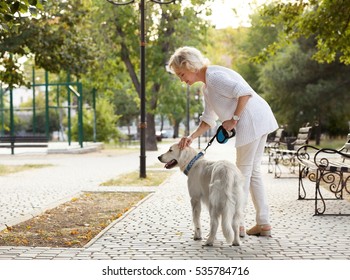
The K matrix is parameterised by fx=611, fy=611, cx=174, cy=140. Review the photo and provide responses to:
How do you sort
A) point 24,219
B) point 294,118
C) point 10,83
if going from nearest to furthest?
1. point 24,219
2. point 10,83
3. point 294,118

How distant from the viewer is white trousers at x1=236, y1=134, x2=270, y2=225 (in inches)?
261

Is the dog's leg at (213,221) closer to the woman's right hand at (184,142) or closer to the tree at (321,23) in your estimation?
the woman's right hand at (184,142)

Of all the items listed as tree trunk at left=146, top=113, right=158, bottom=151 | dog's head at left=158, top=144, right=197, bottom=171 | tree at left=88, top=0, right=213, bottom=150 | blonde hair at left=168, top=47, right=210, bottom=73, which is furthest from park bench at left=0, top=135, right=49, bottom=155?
blonde hair at left=168, top=47, right=210, bottom=73

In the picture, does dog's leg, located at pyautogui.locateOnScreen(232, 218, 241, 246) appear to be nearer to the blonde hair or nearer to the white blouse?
the white blouse

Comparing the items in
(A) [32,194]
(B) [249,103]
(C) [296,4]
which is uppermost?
(C) [296,4]

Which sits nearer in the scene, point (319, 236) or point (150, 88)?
point (319, 236)

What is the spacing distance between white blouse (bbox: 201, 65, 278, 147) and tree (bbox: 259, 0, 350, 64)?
344 inches

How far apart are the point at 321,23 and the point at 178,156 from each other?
1002 centimetres

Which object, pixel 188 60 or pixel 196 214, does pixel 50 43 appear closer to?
pixel 188 60
